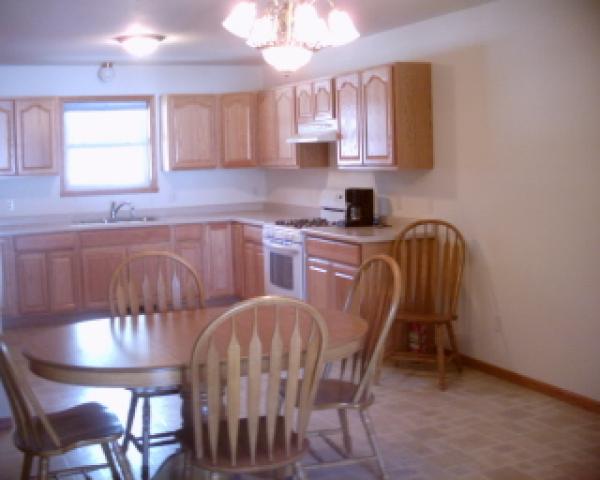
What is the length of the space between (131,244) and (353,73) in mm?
2655

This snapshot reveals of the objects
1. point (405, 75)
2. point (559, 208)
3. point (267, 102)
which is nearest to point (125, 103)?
point (267, 102)

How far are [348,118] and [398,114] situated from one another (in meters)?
0.58

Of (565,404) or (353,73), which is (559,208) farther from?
(353,73)

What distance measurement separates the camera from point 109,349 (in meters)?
2.93

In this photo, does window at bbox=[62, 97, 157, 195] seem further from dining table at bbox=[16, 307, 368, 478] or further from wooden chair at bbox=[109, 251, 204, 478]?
dining table at bbox=[16, 307, 368, 478]

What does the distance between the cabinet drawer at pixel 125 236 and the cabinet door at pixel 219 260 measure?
16.4 inches

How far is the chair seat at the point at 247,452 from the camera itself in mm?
2574

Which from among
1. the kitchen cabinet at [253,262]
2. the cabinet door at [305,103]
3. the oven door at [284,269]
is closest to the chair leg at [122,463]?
the oven door at [284,269]

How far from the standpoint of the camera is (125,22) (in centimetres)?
519

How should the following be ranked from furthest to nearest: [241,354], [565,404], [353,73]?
[353,73]
[565,404]
[241,354]

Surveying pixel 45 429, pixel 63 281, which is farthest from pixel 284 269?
pixel 45 429

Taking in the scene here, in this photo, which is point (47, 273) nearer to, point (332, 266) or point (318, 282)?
point (318, 282)

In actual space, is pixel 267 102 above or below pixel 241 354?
above

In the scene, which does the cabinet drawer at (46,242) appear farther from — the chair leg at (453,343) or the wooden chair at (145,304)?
the chair leg at (453,343)
